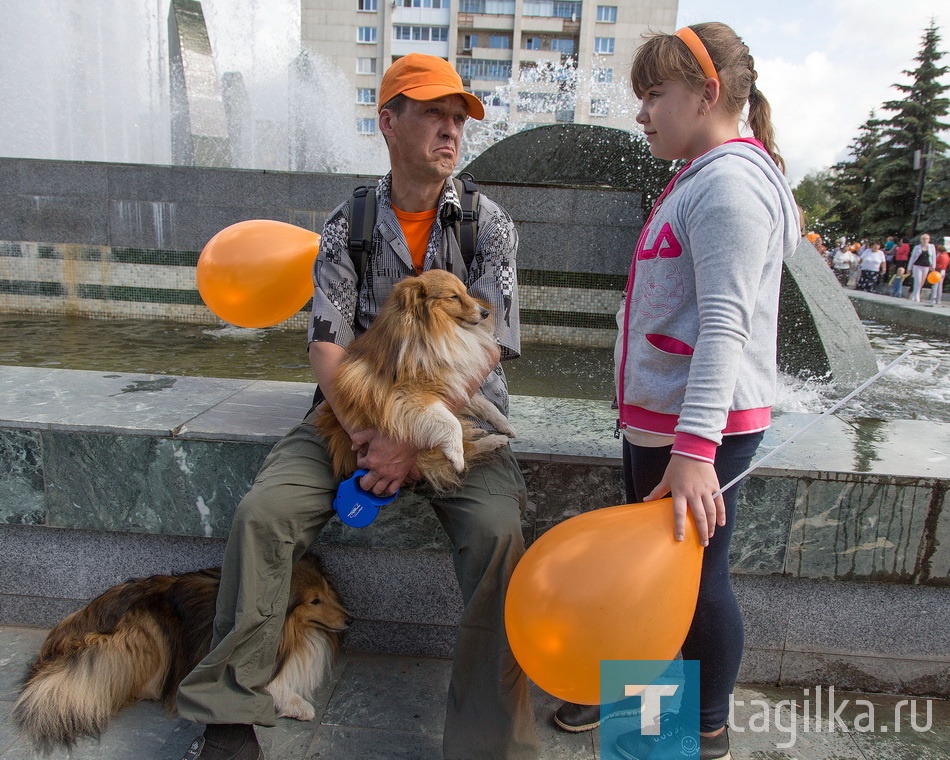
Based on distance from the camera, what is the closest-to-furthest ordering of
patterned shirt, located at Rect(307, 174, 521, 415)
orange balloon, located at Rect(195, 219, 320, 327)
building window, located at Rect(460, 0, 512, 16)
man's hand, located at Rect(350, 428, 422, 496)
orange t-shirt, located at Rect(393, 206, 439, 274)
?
man's hand, located at Rect(350, 428, 422, 496), patterned shirt, located at Rect(307, 174, 521, 415), orange t-shirt, located at Rect(393, 206, 439, 274), orange balloon, located at Rect(195, 219, 320, 327), building window, located at Rect(460, 0, 512, 16)

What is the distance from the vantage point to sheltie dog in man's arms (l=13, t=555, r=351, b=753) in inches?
88.4

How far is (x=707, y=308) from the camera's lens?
1.64 m

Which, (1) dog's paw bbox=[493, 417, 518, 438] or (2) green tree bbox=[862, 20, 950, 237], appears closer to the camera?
(1) dog's paw bbox=[493, 417, 518, 438]

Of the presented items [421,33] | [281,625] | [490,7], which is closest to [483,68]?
[490,7]

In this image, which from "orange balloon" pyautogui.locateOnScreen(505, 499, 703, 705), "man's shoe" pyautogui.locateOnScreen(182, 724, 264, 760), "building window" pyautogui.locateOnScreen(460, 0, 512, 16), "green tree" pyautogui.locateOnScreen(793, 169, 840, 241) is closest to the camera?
"orange balloon" pyautogui.locateOnScreen(505, 499, 703, 705)

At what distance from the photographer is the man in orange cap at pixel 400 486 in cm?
208

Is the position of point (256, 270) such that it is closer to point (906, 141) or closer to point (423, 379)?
point (423, 379)

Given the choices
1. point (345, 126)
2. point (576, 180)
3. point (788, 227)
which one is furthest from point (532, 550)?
point (345, 126)

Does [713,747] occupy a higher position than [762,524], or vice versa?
[762,524]

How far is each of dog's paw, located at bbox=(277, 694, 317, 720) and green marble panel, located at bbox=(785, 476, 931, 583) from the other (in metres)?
1.85

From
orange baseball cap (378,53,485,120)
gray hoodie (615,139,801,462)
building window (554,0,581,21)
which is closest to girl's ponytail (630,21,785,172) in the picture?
gray hoodie (615,139,801,462)

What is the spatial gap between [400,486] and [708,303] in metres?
1.24

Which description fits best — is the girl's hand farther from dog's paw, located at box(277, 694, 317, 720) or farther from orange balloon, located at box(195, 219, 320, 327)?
orange balloon, located at box(195, 219, 320, 327)

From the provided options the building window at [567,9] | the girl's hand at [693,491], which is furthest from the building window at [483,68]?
the girl's hand at [693,491]
